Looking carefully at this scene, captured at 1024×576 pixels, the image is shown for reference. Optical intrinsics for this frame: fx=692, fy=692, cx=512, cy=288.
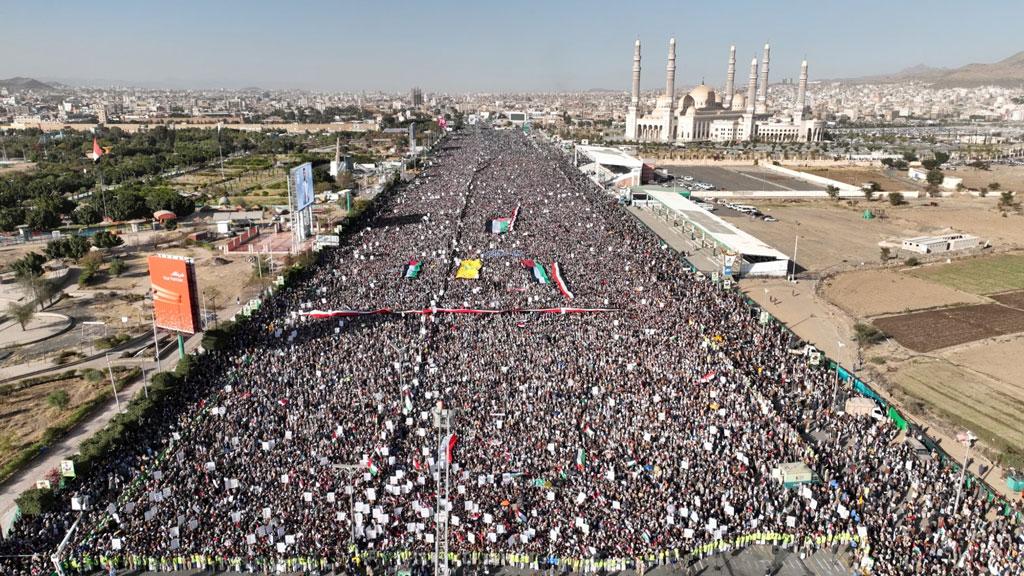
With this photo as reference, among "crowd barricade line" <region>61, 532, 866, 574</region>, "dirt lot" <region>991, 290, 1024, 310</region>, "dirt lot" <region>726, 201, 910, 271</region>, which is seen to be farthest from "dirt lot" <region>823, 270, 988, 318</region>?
"crowd barricade line" <region>61, 532, 866, 574</region>

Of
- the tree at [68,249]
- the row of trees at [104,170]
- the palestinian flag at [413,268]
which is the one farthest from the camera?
the row of trees at [104,170]

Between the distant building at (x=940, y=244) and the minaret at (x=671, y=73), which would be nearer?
the distant building at (x=940, y=244)

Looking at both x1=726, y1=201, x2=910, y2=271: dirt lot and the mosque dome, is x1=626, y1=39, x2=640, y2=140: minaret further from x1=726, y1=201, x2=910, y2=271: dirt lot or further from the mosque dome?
x1=726, y1=201, x2=910, y2=271: dirt lot

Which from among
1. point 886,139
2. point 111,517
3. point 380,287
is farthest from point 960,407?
point 886,139

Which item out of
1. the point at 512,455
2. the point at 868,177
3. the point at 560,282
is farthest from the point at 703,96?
the point at 512,455

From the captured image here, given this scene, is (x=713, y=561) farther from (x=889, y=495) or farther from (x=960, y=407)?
(x=960, y=407)

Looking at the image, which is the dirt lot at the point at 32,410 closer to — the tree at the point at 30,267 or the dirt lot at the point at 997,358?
the tree at the point at 30,267

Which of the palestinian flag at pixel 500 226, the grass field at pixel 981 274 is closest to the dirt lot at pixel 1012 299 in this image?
the grass field at pixel 981 274
